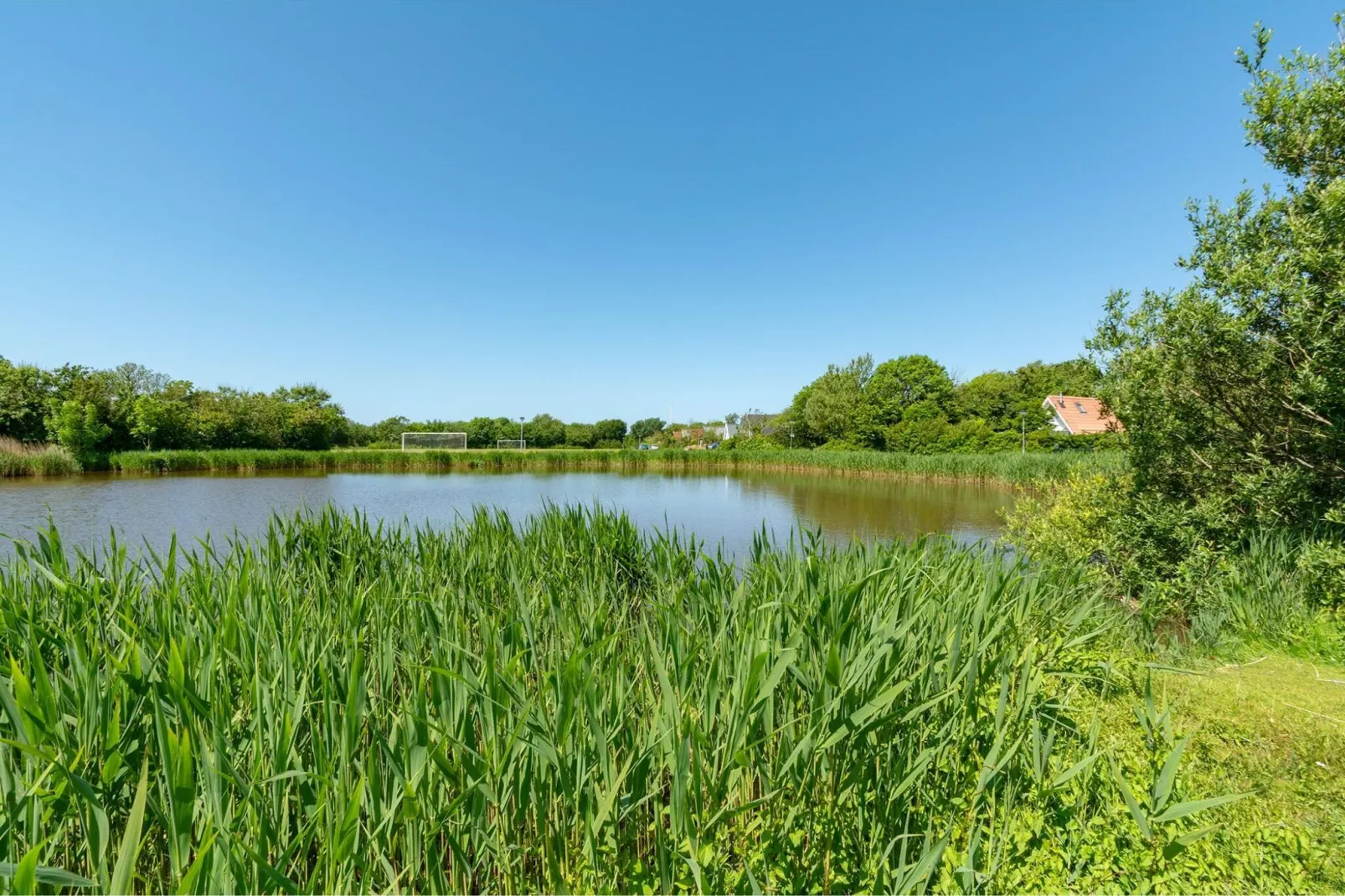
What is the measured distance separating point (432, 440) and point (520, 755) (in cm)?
4820

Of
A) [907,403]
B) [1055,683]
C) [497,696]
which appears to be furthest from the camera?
[907,403]

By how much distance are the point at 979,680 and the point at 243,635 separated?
256cm

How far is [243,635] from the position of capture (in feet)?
5.98

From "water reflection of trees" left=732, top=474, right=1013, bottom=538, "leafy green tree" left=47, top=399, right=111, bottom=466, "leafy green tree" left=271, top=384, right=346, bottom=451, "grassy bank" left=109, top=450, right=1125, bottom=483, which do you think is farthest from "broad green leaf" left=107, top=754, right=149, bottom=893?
"leafy green tree" left=271, top=384, right=346, bottom=451

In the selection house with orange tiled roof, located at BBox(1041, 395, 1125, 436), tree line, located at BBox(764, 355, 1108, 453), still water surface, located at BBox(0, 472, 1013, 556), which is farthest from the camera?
house with orange tiled roof, located at BBox(1041, 395, 1125, 436)

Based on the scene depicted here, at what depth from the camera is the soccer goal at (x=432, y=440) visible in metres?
44.5

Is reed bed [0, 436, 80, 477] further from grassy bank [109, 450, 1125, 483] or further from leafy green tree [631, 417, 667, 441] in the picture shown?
leafy green tree [631, 417, 667, 441]

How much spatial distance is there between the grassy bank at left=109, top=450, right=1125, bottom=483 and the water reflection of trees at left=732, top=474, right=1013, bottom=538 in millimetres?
961

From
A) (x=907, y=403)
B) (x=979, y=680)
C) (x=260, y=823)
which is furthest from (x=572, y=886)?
(x=907, y=403)

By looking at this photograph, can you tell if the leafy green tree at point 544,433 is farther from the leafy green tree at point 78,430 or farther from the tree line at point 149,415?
the leafy green tree at point 78,430

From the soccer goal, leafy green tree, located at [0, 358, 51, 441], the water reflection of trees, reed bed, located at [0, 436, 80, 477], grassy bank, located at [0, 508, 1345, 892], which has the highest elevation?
leafy green tree, located at [0, 358, 51, 441]

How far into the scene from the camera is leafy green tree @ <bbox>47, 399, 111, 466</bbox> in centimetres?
2123

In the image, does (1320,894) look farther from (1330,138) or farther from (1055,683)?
(1330,138)

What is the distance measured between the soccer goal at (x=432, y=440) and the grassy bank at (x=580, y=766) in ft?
151
